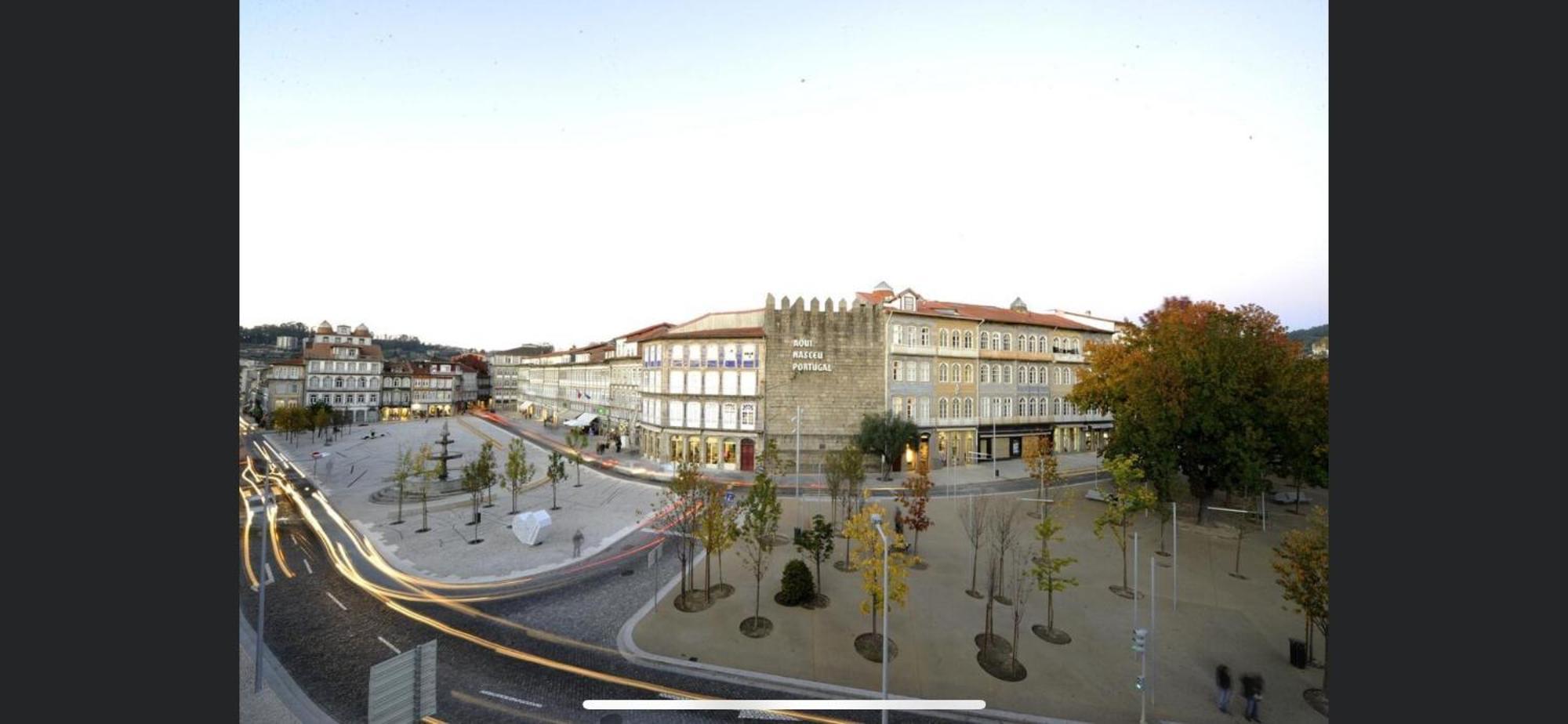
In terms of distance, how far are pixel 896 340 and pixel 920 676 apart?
1118 inches

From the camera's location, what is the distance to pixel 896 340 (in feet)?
128

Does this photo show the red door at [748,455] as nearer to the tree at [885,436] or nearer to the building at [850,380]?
the building at [850,380]

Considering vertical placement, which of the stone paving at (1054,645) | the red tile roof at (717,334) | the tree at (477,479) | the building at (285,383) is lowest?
the stone paving at (1054,645)

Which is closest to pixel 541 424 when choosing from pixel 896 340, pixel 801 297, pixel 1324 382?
pixel 801 297

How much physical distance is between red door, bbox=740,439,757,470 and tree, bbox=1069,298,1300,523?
23.1 m

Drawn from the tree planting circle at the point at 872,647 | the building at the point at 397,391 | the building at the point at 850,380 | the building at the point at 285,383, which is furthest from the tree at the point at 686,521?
the building at the point at 397,391

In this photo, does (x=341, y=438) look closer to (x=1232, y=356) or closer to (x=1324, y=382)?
(x=1232, y=356)

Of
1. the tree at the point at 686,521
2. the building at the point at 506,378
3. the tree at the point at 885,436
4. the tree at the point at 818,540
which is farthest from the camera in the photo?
the building at the point at 506,378

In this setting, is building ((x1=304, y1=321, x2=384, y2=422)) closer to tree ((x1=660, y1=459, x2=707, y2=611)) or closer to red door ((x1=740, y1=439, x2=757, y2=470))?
red door ((x1=740, y1=439, x2=757, y2=470))

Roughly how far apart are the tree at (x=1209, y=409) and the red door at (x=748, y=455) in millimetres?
23109

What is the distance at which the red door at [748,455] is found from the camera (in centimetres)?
3869

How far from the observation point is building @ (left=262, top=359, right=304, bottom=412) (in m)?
66.9

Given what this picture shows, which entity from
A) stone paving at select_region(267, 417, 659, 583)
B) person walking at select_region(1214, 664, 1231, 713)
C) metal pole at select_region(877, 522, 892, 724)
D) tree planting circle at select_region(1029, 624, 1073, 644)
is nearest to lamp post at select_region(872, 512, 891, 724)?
metal pole at select_region(877, 522, 892, 724)

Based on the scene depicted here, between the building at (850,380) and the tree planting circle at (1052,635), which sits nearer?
the tree planting circle at (1052,635)
